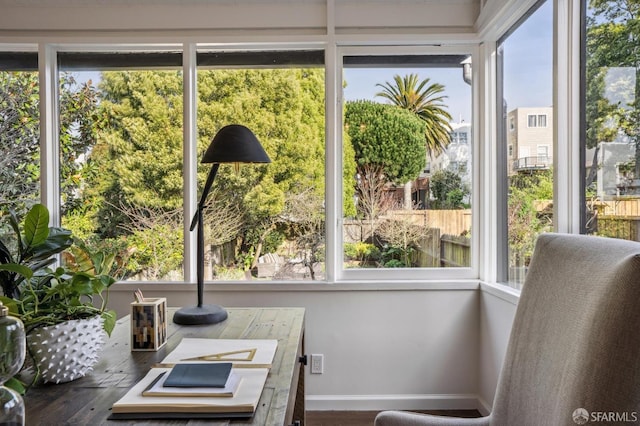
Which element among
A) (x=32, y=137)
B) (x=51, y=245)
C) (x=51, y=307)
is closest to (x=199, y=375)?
(x=51, y=307)

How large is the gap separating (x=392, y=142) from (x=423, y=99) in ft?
1.05

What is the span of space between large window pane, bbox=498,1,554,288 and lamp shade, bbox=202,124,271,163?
1291mm

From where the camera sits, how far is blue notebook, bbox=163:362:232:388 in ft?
3.59

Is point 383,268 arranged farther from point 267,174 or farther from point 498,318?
point 267,174

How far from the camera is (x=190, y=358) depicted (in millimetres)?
1367

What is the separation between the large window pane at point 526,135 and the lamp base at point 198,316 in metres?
1.49

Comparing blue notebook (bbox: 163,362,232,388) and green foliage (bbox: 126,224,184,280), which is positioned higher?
green foliage (bbox: 126,224,184,280)

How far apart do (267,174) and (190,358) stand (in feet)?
5.07

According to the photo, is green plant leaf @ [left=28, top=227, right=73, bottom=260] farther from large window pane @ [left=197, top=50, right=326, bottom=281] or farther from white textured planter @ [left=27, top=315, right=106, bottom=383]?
large window pane @ [left=197, top=50, right=326, bottom=281]

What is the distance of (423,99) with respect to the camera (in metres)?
2.80

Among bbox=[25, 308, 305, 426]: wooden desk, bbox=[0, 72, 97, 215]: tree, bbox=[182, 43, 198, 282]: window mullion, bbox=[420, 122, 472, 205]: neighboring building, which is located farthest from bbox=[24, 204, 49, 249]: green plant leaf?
bbox=[420, 122, 472, 205]: neighboring building

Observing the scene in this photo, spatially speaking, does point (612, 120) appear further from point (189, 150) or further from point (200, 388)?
point (189, 150)

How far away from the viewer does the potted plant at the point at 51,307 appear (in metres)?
1.15

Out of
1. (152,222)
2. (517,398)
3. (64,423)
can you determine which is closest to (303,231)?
(152,222)
